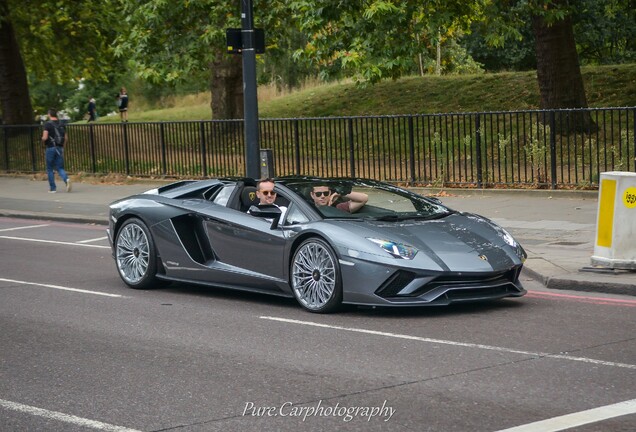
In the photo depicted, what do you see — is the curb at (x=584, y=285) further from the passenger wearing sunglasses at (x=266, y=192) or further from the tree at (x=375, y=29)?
the tree at (x=375, y=29)

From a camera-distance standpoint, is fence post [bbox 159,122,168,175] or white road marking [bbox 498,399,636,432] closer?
white road marking [bbox 498,399,636,432]

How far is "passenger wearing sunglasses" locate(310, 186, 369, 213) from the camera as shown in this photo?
1082 cm

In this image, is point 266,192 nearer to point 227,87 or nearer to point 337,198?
point 337,198

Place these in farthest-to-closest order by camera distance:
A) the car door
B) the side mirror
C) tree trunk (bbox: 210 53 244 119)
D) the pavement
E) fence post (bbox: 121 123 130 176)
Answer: tree trunk (bbox: 210 53 244 119)
fence post (bbox: 121 123 130 176)
the pavement
the side mirror
the car door

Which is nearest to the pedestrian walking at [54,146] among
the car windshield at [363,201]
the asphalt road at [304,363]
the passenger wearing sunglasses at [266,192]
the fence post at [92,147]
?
the fence post at [92,147]

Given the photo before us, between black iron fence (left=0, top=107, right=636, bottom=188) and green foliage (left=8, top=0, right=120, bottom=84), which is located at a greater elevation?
green foliage (left=8, top=0, right=120, bottom=84)

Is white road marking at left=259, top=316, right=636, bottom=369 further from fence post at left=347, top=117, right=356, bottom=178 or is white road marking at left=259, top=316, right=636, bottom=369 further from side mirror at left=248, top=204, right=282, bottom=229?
fence post at left=347, top=117, right=356, bottom=178

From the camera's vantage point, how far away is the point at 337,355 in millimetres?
8461

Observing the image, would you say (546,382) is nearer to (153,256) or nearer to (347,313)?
(347,313)

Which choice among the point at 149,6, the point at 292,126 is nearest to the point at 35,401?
the point at 292,126

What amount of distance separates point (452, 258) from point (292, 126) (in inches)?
630

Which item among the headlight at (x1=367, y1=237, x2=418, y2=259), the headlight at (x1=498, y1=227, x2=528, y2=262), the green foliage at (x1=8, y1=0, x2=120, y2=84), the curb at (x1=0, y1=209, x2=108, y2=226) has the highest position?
the green foliage at (x1=8, y1=0, x2=120, y2=84)

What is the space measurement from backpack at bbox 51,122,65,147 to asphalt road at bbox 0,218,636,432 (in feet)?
50.8

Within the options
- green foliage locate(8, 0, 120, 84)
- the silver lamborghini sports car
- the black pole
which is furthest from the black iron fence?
the silver lamborghini sports car
